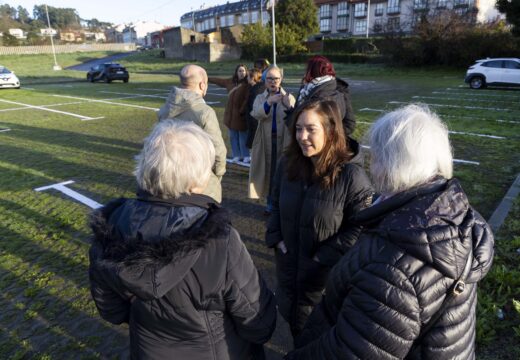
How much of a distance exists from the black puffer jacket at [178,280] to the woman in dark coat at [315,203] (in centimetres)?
64

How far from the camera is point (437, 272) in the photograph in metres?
1.22

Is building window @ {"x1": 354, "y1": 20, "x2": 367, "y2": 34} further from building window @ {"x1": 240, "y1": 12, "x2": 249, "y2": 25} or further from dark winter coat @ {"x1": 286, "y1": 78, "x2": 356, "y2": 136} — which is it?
dark winter coat @ {"x1": 286, "y1": 78, "x2": 356, "y2": 136}

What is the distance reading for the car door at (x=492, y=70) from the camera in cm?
1742

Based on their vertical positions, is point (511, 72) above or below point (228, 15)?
below

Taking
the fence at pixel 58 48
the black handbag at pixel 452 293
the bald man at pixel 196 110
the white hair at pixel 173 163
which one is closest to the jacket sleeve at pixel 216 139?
the bald man at pixel 196 110

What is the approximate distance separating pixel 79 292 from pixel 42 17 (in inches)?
5338

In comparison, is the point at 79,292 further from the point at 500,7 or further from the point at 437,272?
the point at 500,7

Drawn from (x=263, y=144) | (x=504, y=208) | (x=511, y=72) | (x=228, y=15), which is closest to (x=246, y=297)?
(x=263, y=144)

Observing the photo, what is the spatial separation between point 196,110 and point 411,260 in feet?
8.87

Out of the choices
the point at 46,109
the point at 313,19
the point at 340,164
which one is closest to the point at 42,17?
the point at 313,19

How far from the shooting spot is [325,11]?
69125 millimetres

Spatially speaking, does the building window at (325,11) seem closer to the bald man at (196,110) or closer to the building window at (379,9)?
the building window at (379,9)

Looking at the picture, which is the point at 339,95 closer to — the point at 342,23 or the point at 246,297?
the point at 246,297

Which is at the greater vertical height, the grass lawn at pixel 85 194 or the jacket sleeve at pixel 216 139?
→ the jacket sleeve at pixel 216 139
